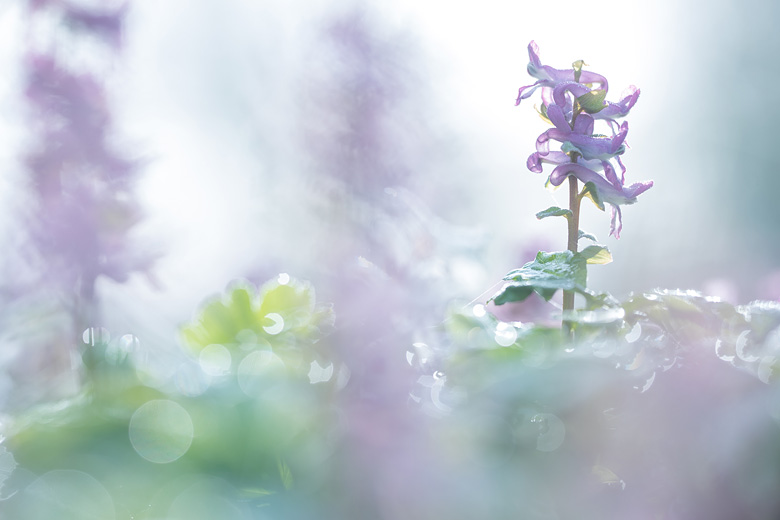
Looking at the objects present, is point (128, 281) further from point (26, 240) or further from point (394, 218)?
point (394, 218)

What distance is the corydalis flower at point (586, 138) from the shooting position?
25 cm

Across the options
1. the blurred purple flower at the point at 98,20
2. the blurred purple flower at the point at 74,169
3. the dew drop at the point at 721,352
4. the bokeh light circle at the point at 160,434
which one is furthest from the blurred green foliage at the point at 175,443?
the blurred purple flower at the point at 98,20

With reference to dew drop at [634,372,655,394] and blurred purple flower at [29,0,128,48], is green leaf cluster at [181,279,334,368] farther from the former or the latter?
blurred purple flower at [29,0,128,48]

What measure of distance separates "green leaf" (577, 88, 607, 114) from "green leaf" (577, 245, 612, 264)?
0.19 feet

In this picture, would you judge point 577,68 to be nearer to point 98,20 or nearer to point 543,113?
point 543,113

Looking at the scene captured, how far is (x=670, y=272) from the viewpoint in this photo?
1.42 metres

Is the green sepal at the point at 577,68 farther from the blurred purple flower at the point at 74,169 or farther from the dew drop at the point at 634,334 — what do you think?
the blurred purple flower at the point at 74,169

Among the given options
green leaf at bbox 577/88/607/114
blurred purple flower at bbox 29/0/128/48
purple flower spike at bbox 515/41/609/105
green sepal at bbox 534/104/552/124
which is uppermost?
blurred purple flower at bbox 29/0/128/48

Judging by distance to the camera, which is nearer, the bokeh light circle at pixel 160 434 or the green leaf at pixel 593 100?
A: the bokeh light circle at pixel 160 434

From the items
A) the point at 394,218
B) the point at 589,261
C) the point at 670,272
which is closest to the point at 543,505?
the point at 589,261

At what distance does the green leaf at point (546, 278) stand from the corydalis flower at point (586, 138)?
3 centimetres

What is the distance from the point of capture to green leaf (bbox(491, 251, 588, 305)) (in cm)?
19

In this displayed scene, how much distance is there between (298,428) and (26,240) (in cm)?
93

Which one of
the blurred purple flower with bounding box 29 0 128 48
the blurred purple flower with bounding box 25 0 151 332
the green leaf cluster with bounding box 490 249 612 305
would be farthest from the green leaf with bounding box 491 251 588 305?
the blurred purple flower with bounding box 29 0 128 48
